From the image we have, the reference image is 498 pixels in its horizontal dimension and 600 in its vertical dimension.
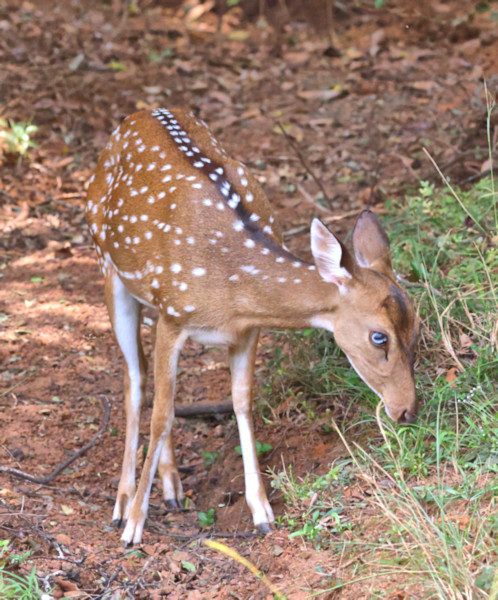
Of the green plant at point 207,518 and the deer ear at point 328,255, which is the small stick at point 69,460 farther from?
the deer ear at point 328,255

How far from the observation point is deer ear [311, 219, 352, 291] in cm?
427

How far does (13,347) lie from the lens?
6621 millimetres

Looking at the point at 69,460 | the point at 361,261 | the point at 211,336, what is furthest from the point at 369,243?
the point at 69,460

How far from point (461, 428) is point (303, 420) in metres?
1.15

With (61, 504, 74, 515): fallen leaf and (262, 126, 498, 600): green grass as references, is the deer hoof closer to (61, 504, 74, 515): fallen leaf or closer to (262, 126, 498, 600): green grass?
(262, 126, 498, 600): green grass

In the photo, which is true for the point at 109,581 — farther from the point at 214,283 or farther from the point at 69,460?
the point at 214,283

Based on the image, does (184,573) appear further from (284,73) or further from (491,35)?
(491,35)

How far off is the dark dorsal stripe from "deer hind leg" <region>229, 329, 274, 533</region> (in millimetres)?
559

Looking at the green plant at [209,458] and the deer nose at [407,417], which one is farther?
the green plant at [209,458]

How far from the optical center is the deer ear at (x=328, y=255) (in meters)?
4.27

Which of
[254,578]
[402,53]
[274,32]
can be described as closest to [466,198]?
[254,578]

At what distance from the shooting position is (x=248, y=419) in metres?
5.04

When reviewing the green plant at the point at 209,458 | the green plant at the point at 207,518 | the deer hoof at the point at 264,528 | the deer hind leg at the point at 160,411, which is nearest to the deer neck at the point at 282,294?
the deer hind leg at the point at 160,411

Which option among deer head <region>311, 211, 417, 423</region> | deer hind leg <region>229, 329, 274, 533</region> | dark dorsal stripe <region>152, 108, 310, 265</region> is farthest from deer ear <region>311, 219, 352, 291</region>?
deer hind leg <region>229, 329, 274, 533</region>
